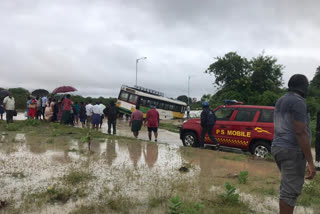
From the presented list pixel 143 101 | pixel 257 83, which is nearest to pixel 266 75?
pixel 257 83

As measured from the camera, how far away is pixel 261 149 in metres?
8.62

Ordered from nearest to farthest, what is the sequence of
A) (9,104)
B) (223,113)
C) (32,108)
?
(223,113) < (9,104) < (32,108)

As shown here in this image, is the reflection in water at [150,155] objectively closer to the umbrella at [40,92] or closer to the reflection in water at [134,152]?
the reflection in water at [134,152]

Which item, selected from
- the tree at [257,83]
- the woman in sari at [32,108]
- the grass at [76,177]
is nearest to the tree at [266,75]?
the tree at [257,83]

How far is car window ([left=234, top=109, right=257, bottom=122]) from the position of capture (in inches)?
353

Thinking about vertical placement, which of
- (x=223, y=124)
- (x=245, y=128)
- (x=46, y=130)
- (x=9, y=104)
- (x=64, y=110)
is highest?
(x=9, y=104)

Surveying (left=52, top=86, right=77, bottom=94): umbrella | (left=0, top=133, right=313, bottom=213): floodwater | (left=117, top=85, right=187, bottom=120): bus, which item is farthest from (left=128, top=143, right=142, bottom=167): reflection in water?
(left=117, top=85, right=187, bottom=120): bus

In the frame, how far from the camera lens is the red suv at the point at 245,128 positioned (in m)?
8.55

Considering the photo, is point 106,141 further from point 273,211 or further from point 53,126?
point 273,211

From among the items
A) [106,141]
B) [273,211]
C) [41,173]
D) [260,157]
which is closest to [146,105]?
[106,141]

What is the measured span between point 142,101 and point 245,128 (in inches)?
694

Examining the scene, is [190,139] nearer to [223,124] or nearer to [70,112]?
[223,124]

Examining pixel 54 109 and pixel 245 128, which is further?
pixel 54 109

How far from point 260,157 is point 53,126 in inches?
405
